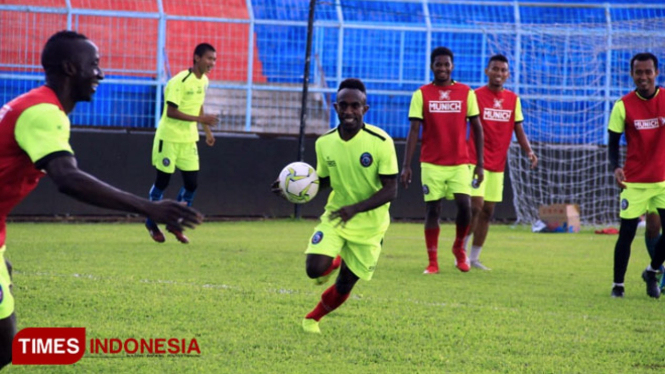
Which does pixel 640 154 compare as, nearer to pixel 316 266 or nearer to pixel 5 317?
pixel 316 266

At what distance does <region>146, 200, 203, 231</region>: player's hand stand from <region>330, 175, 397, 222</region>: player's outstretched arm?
91.3 inches

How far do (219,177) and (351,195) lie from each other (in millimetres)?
11519

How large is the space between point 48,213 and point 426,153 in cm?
868

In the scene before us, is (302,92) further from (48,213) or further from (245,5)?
(48,213)

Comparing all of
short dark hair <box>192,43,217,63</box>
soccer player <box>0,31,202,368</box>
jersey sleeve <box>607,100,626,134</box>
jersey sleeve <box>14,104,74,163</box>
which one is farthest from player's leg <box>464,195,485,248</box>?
jersey sleeve <box>14,104,74,163</box>

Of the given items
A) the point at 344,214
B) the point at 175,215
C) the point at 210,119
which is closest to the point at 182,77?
the point at 210,119

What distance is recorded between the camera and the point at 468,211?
1092cm

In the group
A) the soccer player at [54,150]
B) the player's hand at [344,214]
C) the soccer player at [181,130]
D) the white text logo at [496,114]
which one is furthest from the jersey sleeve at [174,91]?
the soccer player at [54,150]

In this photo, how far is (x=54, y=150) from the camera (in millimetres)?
4094

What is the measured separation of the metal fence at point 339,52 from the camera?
1845 cm

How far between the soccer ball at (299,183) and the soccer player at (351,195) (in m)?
0.16

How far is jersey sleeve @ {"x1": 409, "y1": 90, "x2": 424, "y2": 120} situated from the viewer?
426 inches

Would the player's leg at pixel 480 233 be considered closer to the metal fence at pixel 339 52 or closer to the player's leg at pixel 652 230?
the player's leg at pixel 652 230

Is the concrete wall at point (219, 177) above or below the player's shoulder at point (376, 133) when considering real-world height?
below
